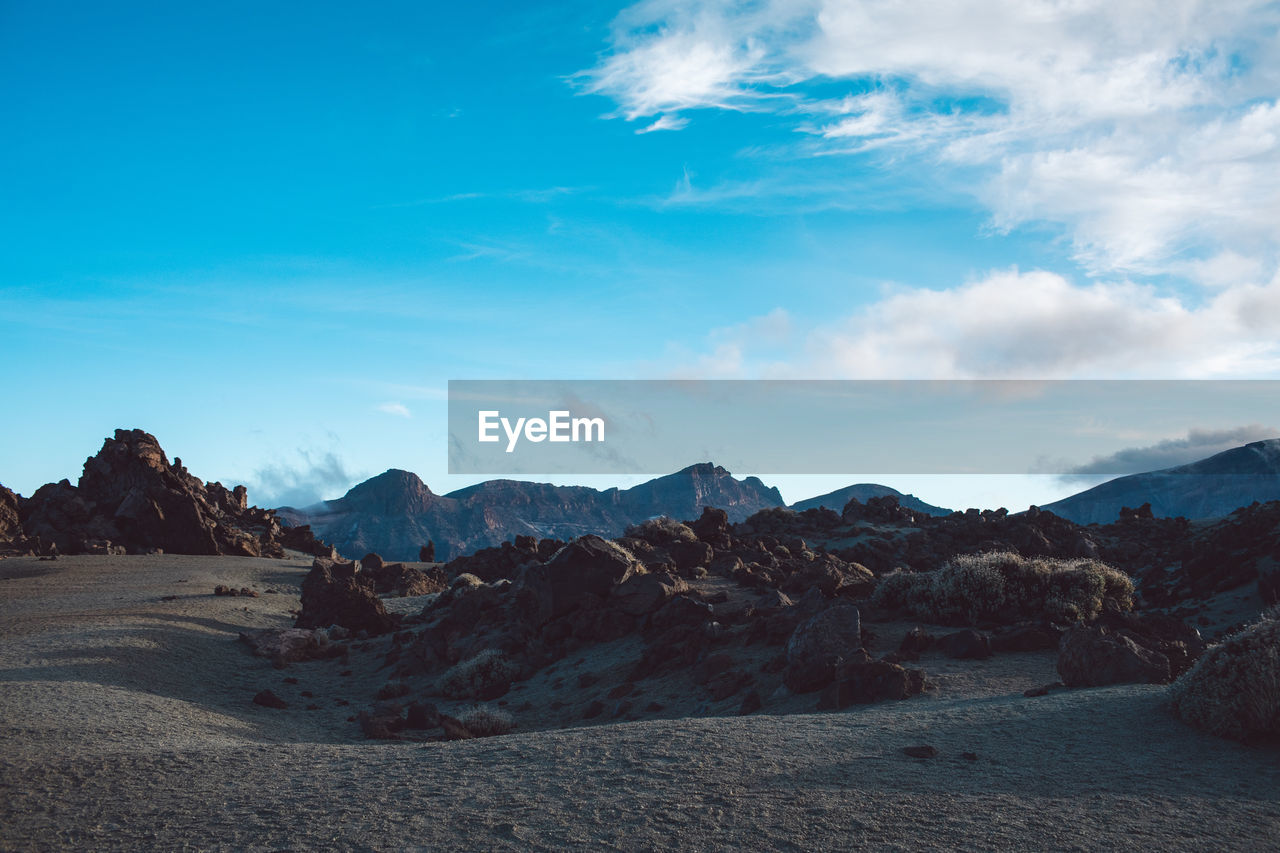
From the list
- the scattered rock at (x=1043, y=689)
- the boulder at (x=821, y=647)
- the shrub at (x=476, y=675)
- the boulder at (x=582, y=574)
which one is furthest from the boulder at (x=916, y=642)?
the shrub at (x=476, y=675)

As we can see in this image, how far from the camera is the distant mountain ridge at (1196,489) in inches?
4158

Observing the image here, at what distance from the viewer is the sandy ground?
677cm

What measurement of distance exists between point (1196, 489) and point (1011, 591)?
4675 inches

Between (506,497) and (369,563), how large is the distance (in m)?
151

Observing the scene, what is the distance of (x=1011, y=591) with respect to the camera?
1560cm

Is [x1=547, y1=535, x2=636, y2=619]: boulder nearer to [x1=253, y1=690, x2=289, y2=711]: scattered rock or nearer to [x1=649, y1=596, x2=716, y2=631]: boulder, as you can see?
[x1=649, y1=596, x2=716, y2=631]: boulder

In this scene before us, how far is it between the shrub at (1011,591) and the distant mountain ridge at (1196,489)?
99.9 metres

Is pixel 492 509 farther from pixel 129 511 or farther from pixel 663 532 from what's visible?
pixel 663 532

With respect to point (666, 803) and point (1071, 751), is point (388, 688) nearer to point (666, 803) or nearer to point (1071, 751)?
point (666, 803)

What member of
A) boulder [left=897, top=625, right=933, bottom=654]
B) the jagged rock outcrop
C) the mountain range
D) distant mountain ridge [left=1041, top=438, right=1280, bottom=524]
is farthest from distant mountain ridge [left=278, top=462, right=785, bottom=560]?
boulder [left=897, top=625, right=933, bottom=654]

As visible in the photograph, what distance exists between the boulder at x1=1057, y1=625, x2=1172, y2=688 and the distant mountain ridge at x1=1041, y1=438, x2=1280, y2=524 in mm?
104265

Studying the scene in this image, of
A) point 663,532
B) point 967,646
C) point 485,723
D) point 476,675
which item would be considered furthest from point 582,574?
point 663,532

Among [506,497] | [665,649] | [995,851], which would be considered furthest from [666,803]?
[506,497]

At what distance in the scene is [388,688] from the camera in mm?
17266
